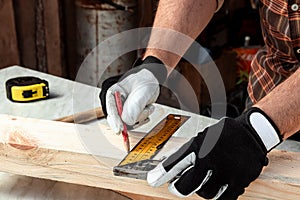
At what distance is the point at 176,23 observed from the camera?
1.21 metres

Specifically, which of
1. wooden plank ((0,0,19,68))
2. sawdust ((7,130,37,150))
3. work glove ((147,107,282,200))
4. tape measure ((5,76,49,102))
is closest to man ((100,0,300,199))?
work glove ((147,107,282,200))

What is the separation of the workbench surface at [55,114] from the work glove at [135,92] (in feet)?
0.58

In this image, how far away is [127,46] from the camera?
8.54 ft

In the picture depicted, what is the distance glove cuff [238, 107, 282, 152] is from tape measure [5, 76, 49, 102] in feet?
2.58

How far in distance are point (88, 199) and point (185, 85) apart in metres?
1.55

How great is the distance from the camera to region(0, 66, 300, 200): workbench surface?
1.07m

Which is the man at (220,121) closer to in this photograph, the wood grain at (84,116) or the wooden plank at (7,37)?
the wood grain at (84,116)

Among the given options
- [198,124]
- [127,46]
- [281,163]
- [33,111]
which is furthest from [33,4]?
[281,163]

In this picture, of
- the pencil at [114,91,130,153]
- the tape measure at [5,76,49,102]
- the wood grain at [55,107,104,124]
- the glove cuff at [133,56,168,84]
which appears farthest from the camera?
the tape measure at [5,76,49,102]

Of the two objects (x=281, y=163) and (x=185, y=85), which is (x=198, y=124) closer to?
(x=281, y=163)

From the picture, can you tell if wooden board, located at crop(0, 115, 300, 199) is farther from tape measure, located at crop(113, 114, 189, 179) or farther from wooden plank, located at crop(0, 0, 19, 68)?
wooden plank, located at crop(0, 0, 19, 68)

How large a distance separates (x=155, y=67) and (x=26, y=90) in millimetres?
505

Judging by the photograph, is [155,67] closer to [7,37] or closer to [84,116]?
[84,116]

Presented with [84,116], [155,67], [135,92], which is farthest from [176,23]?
[84,116]
